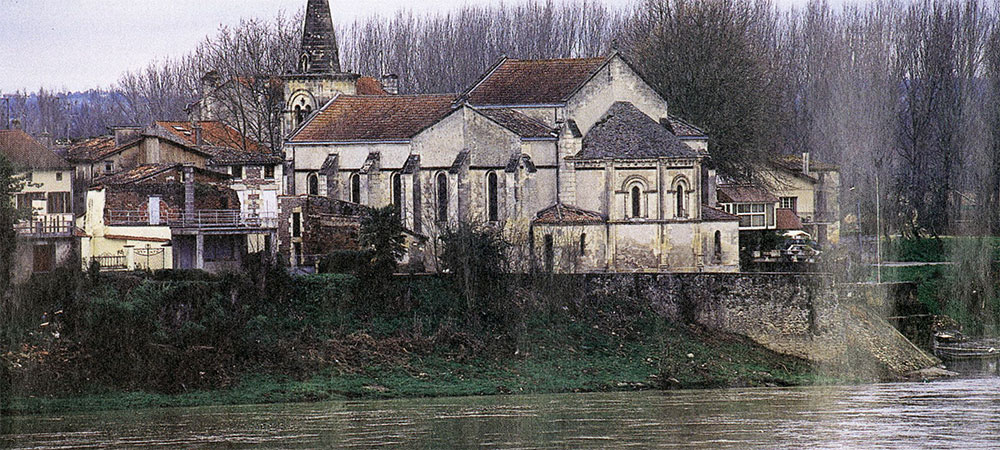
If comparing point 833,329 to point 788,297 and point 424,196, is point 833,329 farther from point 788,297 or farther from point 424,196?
point 424,196

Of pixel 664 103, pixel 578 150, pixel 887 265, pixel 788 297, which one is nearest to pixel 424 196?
pixel 578 150

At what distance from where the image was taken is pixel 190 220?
52562 mm

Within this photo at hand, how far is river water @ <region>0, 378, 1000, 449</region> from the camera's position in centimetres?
3484

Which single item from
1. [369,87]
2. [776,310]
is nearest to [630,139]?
[776,310]

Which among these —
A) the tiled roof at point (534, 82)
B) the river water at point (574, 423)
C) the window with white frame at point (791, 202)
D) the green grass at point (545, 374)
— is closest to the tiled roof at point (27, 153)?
the tiled roof at point (534, 82)

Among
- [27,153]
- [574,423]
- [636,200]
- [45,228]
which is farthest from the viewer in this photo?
[27,153]

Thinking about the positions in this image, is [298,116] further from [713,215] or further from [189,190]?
[713,215]

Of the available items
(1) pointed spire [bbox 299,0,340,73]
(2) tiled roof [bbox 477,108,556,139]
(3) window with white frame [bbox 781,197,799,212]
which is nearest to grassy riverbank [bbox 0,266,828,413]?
(2) tiled roof [bbox 477,108,556,139]

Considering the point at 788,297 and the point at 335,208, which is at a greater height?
the point at 335,208

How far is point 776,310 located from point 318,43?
3061 centimetres

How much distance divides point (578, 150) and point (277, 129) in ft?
88.2

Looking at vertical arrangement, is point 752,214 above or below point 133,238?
above

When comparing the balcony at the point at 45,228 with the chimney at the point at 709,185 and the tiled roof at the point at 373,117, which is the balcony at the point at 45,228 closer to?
the tiled roof at the point at 373,117

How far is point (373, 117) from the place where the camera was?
63781 mm
